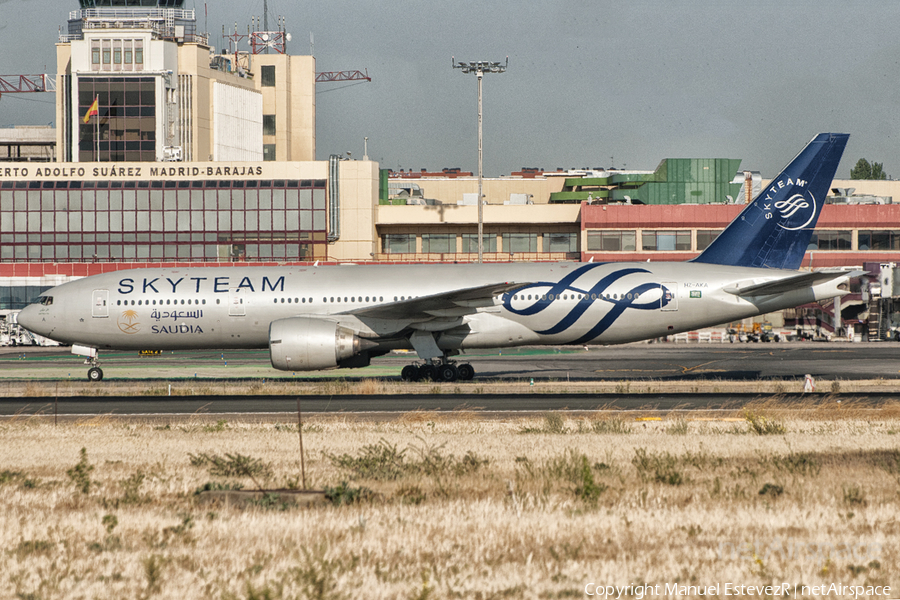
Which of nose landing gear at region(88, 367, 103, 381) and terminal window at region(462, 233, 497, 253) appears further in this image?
terminal window at region(462, 233, 497, 253)

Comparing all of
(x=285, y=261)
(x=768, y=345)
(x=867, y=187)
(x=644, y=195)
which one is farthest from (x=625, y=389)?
(x=867, y=187)

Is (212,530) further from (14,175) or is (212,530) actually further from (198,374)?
(14,175)

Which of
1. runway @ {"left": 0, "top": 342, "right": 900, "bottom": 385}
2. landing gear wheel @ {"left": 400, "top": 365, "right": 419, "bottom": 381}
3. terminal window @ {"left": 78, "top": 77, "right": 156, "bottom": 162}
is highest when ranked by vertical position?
terminal window @ {"left": 78, "top": 77, "right": 156, "bottom": 162}

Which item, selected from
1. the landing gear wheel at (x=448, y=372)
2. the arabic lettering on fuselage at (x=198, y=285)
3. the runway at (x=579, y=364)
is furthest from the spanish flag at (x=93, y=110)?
the landing gear wheel at (x=448, y=372)

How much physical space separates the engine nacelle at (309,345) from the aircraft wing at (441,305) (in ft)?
5.14

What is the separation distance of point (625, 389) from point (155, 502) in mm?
20585

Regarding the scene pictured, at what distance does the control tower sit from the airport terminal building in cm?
14

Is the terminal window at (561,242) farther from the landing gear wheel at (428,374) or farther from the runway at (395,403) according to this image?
the runway at (395,403)

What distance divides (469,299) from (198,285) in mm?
10414

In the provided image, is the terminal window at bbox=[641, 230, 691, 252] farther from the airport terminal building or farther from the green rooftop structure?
the green rooftop structure

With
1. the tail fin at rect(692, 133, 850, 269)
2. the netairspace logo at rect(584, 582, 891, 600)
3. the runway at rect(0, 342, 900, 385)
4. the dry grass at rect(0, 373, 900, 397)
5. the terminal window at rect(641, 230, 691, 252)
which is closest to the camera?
the netairspace logo at rect(584, 582, 891, 600)

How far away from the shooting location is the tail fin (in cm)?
3462

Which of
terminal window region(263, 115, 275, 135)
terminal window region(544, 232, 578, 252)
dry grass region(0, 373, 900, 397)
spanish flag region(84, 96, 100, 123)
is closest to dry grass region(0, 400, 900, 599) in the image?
dry grass region(0, 373, 900, 397)

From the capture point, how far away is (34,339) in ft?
236
